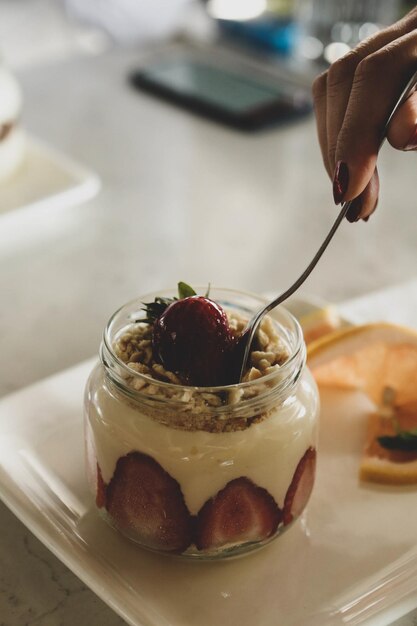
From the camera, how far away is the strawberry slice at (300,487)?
26.3 inches

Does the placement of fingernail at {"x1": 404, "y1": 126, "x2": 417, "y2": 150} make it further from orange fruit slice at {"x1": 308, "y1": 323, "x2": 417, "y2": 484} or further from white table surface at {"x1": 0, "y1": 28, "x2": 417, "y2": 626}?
white table surface at {"x1": 0, "y1": 28, "x2": 417, "y2": 626}

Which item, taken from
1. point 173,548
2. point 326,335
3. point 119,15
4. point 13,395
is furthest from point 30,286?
point 119,15

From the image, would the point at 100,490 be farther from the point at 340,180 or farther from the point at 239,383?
the point at 340,180

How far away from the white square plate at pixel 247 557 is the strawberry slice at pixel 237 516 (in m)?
0.03

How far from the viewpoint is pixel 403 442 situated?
30.5 inches

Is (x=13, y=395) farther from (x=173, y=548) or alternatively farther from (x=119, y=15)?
(x=119, y=15)

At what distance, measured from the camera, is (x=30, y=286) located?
44.8 inches

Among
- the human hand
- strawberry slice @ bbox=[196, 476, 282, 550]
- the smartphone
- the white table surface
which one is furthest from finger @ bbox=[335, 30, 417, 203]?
the smartphone

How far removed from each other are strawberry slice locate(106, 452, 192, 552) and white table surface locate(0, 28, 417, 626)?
0.08 meters

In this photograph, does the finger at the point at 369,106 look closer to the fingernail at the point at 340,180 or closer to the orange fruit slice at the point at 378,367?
the fingernail at the point at 340,180

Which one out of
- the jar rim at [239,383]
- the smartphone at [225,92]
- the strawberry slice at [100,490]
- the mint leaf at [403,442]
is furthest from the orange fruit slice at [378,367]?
the smartphone at [225,92]

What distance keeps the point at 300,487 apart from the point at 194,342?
15 centimetres

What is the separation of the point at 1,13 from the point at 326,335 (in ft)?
7.02

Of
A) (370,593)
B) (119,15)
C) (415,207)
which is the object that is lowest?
(415,207)
